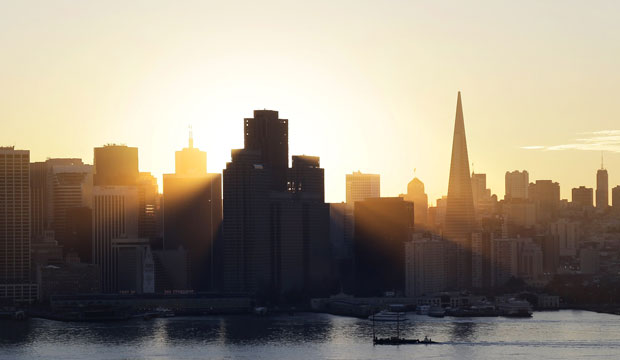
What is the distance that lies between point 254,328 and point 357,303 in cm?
2150

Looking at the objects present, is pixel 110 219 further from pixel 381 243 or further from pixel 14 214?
pixel 381 243

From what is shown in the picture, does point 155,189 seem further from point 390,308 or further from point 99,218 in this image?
point 390,308

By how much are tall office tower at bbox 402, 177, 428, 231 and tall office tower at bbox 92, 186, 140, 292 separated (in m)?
37.6

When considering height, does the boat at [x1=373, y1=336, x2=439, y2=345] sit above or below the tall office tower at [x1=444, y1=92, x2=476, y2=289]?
below

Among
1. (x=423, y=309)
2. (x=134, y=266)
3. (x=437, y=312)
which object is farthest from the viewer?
(x=134, y=266)

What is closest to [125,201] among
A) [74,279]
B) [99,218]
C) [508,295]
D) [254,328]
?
[99,218]

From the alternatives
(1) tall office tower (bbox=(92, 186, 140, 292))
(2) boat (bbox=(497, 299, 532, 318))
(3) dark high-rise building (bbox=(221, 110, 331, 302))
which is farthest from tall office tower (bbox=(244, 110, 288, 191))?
(2) boat (bbox=(497, 299, 532, 318))

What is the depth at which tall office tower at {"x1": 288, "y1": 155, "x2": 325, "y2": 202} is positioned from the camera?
463ft

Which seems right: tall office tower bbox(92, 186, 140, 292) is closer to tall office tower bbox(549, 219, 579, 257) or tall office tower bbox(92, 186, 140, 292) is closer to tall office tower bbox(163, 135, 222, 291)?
tall office tower bbox(163, 135, 222, 291)

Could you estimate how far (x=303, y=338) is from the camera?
9450 cm

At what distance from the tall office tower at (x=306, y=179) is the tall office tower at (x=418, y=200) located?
33330 mm

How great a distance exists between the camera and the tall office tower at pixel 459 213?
147m

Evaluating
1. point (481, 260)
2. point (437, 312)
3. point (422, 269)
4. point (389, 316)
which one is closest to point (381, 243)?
point (422, 269)

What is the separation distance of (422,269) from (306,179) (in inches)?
557
